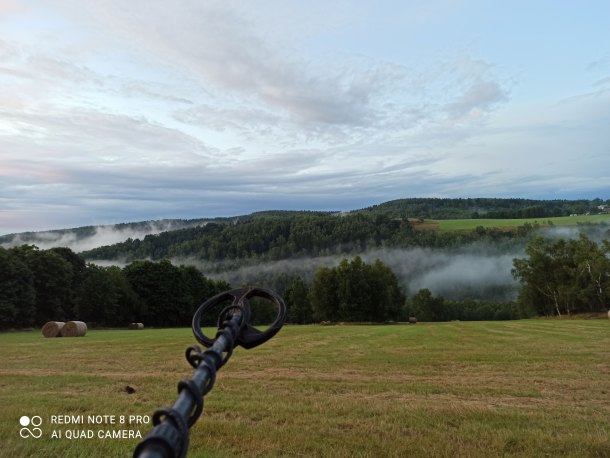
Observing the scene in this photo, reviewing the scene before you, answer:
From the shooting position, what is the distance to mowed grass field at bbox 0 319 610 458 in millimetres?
6363

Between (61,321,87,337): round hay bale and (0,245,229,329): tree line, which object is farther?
(0,245,229,329): tree line

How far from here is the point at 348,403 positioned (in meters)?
9.20

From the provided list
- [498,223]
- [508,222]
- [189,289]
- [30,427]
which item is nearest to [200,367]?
[30,427]

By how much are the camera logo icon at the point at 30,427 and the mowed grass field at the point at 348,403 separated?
0.40 ft

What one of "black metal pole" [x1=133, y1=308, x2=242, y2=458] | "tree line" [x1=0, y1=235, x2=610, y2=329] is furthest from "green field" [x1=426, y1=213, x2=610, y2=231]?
"black metal pole" [x1=133, y1=308, x2=242, y2=458]

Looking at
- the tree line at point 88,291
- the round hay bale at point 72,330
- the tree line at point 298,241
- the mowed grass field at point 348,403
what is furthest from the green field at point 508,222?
the mowed grass field at point 348,403

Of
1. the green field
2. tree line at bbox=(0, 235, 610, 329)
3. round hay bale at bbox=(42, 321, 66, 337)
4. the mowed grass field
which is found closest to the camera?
the mowed grass field

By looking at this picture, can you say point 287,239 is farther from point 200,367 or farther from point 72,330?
point 200,367

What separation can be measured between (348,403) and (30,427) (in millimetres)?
5748

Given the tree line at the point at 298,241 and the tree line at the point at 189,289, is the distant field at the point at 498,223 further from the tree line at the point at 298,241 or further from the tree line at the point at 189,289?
the tree line at the point at 189,289

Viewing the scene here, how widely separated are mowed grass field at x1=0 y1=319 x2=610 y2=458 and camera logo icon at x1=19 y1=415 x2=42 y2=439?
0.40 feet

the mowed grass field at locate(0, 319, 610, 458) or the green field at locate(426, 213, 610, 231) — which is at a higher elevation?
the mowed grass field at locate(0, 319, 610, 458)

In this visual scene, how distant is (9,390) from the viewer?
10711 mm

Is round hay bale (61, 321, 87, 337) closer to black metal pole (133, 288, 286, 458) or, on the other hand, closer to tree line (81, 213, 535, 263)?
black metal pole (133, 288, 286, 458)
